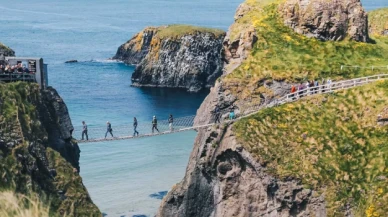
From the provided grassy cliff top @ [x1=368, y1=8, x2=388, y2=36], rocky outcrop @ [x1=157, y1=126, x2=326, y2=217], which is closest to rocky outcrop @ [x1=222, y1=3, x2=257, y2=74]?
rocky outcrop @ [x1=157, y1=126, x2=326, y2=217]

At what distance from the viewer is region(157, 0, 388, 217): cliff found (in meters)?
68.8

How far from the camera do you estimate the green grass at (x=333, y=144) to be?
68188 millimetres

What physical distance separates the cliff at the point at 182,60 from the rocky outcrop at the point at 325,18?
2856 inches

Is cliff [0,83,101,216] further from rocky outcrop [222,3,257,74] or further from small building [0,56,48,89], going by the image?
rocky outcrop [222,3,257,74]

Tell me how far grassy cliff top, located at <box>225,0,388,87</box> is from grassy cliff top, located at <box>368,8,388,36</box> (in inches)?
987

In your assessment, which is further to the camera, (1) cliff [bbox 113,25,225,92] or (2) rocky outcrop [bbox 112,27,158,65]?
(2) rocky outcrop [bbox 112,27,158,65]

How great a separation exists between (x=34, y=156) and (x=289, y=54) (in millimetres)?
29370

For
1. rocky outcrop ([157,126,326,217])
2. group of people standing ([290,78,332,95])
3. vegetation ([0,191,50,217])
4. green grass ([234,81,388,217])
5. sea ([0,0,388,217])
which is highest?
vegetation ([0,191,50,217])

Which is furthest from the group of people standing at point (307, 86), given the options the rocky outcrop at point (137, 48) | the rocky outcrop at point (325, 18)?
the rocky outcrop at point (137, 48)

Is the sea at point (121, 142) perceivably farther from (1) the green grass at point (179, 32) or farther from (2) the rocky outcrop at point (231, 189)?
(2) the rocky outcrop at point (231, 189)

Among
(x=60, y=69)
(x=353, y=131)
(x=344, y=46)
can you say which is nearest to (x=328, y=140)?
(x=353, y=131)

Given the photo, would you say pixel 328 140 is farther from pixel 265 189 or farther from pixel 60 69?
pixel 60 69

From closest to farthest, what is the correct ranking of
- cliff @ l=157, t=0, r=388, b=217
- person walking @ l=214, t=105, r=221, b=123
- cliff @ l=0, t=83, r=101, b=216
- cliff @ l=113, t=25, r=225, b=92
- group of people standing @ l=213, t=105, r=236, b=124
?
1. cliff @ l=0, t=83, r=101, b=216
2. cliff @ l=157, t=0, r=388, b=217
3. group of people standing @ l=213, t=105, r=236, b=124
4. person walking @ l=214, t=105, r=221, b=123
5. cliff @ l=113, t=25, r=225, b=92

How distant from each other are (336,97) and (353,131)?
13.0 ft
